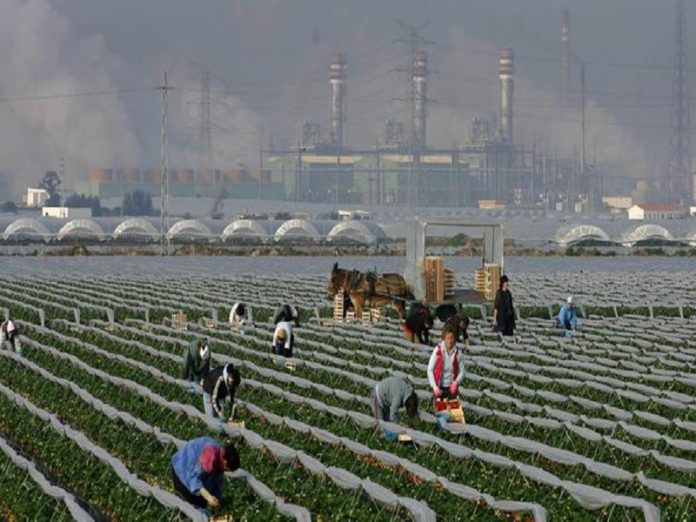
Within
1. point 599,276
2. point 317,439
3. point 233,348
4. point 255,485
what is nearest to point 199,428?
point 317,439

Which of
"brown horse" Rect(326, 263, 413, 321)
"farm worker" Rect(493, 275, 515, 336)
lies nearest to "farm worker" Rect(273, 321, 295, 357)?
"farm worker" Rect(493, 275, 515, 336)

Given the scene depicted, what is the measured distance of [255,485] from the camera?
16.6 m

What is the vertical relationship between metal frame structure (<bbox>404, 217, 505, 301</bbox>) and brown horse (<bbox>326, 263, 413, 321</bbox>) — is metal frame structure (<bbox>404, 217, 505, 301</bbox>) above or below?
above

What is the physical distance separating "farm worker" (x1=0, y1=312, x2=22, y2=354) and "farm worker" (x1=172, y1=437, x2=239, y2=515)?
16.6 metres

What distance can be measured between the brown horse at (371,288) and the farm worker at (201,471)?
20891mm

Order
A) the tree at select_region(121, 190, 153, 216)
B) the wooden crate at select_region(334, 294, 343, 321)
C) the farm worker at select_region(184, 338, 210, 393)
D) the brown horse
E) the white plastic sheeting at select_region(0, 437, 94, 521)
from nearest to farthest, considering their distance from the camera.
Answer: the white plastic sheeting at select_region(0, 437, 94, 521)
the farm worker at select_region(184, 338, 210, 393)
the brown horse
the wooden crate at select_region(334, 294, 343, 321)
the tree at select_region(121, 190, 153, 216)

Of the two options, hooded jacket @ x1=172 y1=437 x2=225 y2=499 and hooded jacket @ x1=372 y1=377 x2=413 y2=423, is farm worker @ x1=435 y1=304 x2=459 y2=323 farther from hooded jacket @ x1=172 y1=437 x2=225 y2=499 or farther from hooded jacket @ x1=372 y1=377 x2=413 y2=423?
hooded jacket @ x1=172 y1=437 x2=225 y2=499

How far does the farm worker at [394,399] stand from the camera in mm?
21031

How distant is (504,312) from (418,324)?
5.02 feet

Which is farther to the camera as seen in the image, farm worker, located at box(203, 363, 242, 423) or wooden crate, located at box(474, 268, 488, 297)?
wooden crate, located at box(474, 268, 488, 297)

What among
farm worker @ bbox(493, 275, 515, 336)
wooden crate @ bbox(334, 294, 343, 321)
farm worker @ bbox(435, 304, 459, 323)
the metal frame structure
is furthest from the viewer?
wooden crate @ bbox(334, 294, 343, 321)

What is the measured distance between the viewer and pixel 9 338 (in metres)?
32.2

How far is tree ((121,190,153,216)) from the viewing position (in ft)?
615

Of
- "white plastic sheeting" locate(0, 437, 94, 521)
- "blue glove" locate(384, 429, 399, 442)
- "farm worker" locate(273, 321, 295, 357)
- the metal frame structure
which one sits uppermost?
the metal frame structure
